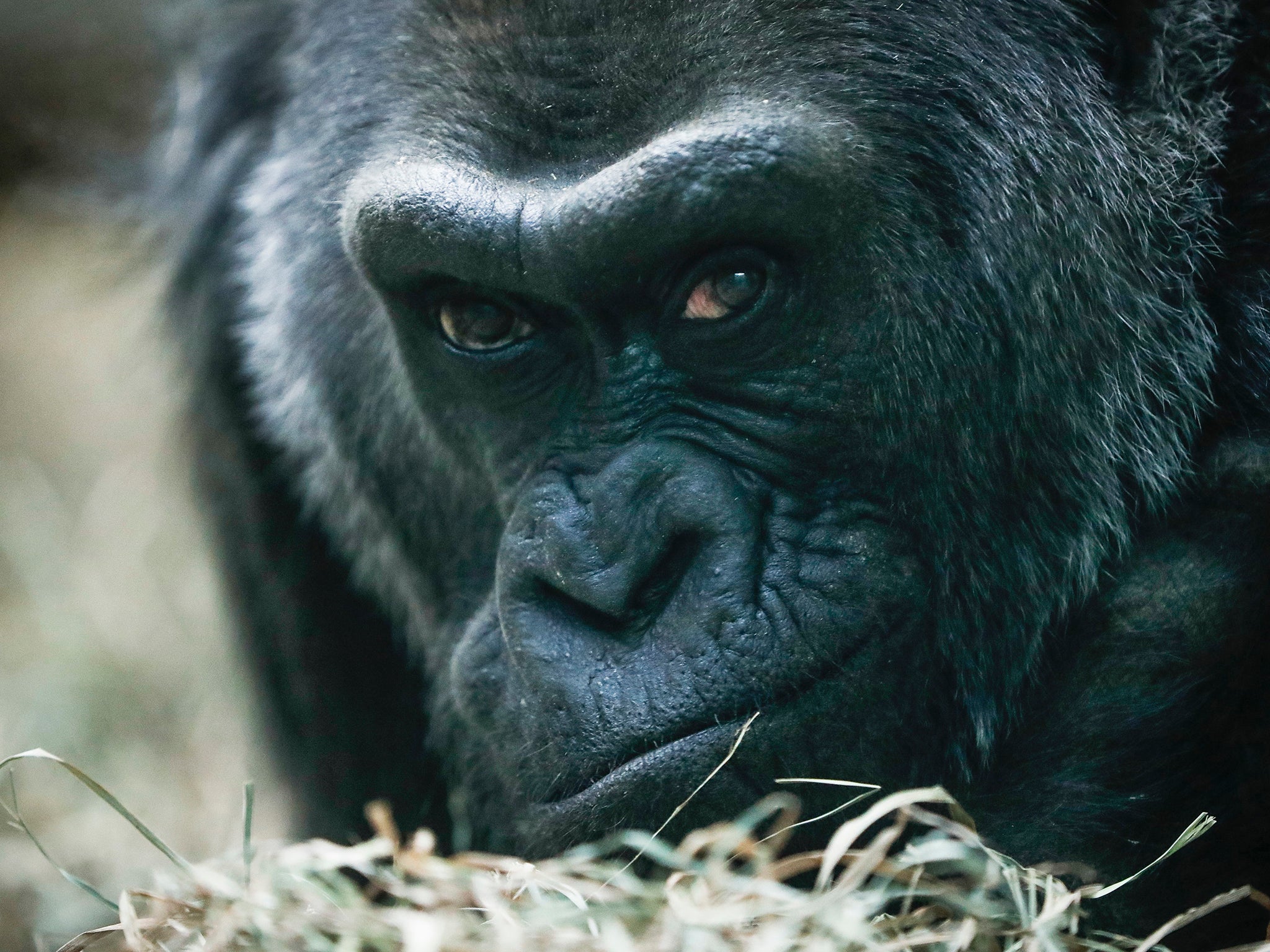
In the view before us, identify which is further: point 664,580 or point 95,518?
point 95,518

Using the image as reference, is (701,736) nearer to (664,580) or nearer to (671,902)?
(664,580)

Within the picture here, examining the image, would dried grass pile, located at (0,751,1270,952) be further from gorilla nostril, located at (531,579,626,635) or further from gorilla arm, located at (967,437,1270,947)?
gorilla nostril, located at (531,579,626,635)

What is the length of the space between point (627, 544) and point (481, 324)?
498mm

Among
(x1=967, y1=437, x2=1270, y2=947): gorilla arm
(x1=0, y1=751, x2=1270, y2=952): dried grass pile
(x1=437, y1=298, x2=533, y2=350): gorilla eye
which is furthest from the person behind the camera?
(x1=437, y1=298, x2=533, y2=350): gorilla eye

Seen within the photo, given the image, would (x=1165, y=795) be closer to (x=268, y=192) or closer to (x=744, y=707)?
(x=744, y=707)

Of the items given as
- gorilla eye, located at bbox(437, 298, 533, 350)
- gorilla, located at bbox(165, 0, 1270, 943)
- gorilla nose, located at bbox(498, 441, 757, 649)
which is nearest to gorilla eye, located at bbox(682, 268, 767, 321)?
gorilla, located at bbox(165, 0, 1270, 943)

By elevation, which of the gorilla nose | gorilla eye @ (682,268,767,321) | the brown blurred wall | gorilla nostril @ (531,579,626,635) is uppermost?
the brown blurred wall

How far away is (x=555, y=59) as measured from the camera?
2133 mm

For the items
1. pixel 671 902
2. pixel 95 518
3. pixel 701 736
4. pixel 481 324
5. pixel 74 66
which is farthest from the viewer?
pixel 74 66

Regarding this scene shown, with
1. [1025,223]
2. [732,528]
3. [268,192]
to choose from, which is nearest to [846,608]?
[732,528]

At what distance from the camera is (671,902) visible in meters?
1.60

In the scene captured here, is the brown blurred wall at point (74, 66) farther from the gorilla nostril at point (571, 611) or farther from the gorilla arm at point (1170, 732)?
the gorilla arm at point (1170, 732)

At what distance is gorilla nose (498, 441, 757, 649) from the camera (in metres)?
1.95

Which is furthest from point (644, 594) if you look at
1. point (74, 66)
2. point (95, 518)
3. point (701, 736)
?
point (74, 66)
